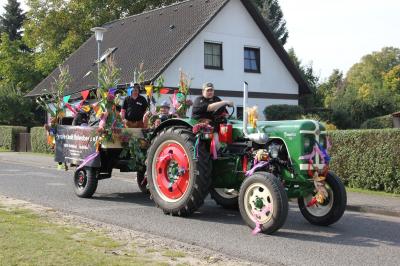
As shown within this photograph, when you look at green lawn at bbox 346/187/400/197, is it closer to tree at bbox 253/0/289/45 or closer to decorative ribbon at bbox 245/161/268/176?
decorative ribbon at bbox 245/161/268/176

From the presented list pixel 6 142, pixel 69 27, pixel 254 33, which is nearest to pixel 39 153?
pixel 6 142

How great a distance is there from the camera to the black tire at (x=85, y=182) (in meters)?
11.3

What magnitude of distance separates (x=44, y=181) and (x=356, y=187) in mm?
8156

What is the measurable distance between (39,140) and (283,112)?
12.7 meters

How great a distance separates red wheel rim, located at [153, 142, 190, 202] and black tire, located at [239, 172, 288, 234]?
54.0 inches

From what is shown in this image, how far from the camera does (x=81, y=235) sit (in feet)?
24.7

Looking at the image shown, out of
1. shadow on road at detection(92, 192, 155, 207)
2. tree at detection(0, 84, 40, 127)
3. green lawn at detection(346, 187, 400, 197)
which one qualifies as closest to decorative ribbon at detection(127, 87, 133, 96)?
shadow on road at detection(92, 192, 155, 207)

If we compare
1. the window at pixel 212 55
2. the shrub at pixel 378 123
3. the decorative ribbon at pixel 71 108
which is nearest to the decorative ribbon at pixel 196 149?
the decorative ribbon at pixel 71 108

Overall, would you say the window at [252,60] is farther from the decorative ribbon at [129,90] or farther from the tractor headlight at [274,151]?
the tractor headlight at [274,151]

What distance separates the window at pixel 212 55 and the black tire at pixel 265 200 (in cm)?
1966

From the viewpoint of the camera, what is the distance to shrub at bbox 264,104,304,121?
27.8 metres

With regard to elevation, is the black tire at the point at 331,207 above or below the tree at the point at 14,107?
below

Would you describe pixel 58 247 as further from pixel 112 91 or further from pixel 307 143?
pixel 112 91

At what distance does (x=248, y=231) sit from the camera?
27.0ft
